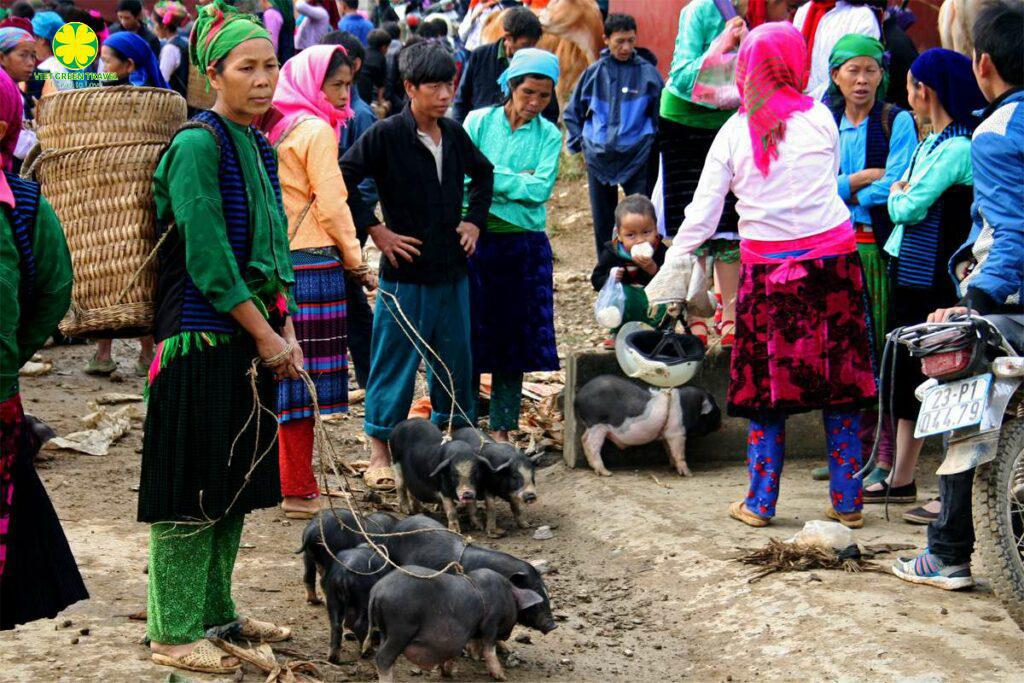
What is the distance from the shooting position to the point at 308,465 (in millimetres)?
6523

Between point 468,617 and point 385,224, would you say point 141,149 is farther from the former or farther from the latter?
point 385,224

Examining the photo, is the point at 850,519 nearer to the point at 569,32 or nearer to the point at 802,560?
the point at 802,560

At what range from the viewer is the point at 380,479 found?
7.06 meters

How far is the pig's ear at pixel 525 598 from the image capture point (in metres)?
4.61

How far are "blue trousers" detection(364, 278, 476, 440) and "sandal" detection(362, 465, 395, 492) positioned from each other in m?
0.22

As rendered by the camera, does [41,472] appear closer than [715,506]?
No

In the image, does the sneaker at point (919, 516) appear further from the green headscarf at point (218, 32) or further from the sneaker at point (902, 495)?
the green headscarf at point (218, 32)

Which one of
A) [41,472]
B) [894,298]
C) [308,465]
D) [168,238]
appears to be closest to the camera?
[168,238]

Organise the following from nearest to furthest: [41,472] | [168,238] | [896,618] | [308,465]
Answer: [168,238] < [896,618] < [308,465] < [41,472]

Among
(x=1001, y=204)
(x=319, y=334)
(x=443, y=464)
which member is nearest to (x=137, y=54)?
(x=319, y=334)

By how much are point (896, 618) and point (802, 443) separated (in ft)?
8.71

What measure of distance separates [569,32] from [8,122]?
8.43 metres

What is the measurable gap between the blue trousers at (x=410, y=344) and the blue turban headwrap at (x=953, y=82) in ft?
8.60

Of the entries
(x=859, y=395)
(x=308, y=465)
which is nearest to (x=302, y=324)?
(x=308, y=465)
